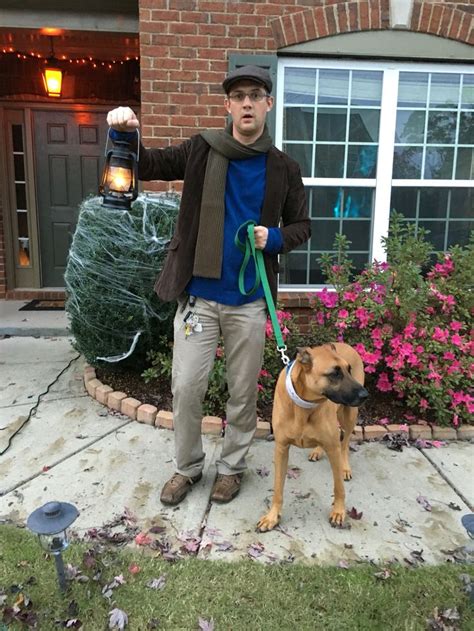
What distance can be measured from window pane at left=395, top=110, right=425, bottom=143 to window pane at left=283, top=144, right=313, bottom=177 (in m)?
0.85

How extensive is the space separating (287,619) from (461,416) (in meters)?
2.26

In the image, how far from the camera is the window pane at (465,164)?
5.08 m

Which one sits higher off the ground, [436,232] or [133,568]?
[436,232]

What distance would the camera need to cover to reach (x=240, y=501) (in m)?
2.85

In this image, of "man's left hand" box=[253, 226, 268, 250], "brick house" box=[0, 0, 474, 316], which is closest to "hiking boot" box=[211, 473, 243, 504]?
"man's left hand" box=[253, 226, 268, 250]

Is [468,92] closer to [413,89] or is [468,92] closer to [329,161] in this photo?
[413,89]

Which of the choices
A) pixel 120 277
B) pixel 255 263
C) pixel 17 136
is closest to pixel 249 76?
pixel 255 263

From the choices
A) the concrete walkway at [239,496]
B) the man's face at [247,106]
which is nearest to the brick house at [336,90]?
the concrete walkway at [239,496]

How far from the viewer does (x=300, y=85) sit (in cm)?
476

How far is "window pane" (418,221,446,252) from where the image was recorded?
5.20m

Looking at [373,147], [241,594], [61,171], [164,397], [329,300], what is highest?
[373,147]

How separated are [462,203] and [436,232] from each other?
0.37 metres

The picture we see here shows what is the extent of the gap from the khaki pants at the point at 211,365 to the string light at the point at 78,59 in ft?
16.4

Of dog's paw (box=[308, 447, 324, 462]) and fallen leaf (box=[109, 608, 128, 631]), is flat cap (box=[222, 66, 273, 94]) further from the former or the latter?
fallen leaf (box=[109, 608, 128, 631])
